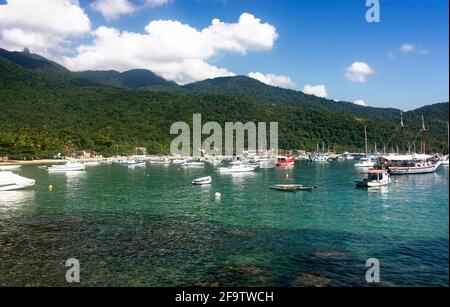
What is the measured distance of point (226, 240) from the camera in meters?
28.0

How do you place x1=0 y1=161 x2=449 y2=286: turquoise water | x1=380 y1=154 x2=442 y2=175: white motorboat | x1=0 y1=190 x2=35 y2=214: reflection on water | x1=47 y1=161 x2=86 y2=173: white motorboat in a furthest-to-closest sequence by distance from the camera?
1. x1=47 y1=161 x2=86 y2=173: white motorboat
2. x1=380 y1=154 x2=442 y2=175: white motorboat
3. x1=0 y1=190 x2=35 y2=214: reflection on water
4. x1=0 y1=161 x2=449 y2=286: turquoise water

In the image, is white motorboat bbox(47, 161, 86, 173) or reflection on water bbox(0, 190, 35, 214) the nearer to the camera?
reflection on water bbox(0, 190, 35, 214)

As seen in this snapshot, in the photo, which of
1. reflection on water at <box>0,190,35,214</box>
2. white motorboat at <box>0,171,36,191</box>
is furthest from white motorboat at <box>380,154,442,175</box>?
white motorboat at <box>0,171,36,191</box>

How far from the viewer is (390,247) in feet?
84.3

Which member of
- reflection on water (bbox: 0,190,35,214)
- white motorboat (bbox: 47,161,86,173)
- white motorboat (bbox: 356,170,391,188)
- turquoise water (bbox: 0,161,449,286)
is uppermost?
white motorboat (bbox: 47,161,86,173)

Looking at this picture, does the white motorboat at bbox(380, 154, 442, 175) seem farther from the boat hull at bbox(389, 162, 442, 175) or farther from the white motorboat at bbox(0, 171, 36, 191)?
the white motorboat at bbox(0, 171, 36, 191)

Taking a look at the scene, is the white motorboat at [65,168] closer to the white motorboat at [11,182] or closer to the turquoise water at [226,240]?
the white motorboat at [11,182]

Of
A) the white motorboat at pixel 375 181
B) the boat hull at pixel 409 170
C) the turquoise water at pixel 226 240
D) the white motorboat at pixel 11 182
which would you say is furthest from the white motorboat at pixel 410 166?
the white motorboat at pixel 11 182

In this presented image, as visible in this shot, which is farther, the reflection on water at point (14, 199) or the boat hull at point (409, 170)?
the boat hull at point (409, 170)

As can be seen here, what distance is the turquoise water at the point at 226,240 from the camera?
66.5 feet

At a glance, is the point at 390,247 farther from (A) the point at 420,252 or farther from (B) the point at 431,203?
(B) the point at 431,203

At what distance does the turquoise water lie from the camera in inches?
798

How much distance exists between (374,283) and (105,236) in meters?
20.7

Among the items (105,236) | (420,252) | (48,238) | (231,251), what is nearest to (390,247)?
(420,252)
